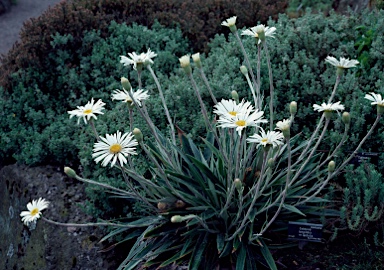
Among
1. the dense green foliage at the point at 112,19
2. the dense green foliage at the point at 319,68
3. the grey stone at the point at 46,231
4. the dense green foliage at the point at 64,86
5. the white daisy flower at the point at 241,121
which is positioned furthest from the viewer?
the dense green foliage at the point at 112,19

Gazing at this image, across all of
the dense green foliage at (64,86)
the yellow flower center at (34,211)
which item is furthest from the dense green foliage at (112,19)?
the yellow flower center at (34,211)

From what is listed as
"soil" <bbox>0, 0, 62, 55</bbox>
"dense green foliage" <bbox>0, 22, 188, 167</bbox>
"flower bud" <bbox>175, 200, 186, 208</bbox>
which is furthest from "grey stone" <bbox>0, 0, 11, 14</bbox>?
"flower bud" <bbox>175, 200, 186, 208</bbox>

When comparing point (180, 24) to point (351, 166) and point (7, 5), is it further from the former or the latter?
point (7, 5)

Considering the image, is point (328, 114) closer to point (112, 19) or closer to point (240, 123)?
point (240, 123)

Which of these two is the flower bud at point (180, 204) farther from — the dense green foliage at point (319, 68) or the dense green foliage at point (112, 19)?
the dense green foliage at point (112, 19)

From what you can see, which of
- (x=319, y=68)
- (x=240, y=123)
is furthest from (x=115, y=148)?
(x=319, y=68)

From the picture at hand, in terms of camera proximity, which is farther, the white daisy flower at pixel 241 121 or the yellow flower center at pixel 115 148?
the yellow flower center at pixel 115 148

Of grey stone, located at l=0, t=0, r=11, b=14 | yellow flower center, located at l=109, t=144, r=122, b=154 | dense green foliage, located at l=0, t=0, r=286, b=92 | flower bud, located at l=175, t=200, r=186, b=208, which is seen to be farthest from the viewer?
grey stone, located at l=0, t=0, r=11, b=14

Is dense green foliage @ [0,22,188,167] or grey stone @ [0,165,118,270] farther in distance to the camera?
dense green foliage @ [0,22,188,167]

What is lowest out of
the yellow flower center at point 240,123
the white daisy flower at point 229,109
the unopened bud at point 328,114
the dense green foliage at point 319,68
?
the dense green foliage at point 319,68

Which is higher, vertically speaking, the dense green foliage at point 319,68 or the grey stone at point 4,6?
the dense green foliage at point 319,68

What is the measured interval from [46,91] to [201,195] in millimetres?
2475

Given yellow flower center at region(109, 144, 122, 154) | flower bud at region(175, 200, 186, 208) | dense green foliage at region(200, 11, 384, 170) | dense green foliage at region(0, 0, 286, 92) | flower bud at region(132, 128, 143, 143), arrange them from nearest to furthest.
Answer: flower bud at region(132, 128, 143, 143), yellow flower center at region(109, 144, 122, 154), flower bud at region(175, 200, 186, 208), dense green foliage at region(200, 11, 384, 170), dense green foliage at region(0, 0, 286, 92)

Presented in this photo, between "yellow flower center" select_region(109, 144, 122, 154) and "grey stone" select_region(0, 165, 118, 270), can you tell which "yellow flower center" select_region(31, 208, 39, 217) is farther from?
"grey stone" select_region(0, 165, 118, 270)
